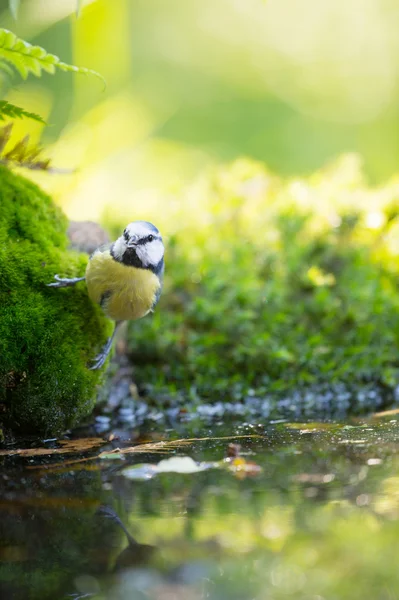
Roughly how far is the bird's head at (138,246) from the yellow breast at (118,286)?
0.03 m

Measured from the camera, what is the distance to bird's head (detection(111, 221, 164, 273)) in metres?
2.59

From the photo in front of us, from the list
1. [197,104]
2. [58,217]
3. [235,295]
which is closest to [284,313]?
[235,295]

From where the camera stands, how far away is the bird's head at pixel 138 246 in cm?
259

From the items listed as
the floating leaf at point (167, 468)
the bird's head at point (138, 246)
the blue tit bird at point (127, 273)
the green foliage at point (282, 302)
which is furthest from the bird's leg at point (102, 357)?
the green foliage at point (282, 302)

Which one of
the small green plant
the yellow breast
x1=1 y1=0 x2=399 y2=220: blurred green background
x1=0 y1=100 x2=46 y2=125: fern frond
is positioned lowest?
the yellow breast

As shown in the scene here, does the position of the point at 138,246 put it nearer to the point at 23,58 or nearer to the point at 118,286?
the point at 118,286

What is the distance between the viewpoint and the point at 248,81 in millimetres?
7836

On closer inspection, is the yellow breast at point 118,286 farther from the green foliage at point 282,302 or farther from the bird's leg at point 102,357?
the green foliage at point 282,302

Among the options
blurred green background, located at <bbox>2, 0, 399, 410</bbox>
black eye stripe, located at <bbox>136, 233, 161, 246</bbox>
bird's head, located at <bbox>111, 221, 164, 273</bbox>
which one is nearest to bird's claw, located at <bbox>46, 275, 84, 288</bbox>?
bird's head, located at <bbox>111, 221, 164, 273</bbox>

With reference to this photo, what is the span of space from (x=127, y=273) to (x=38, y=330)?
0.44m

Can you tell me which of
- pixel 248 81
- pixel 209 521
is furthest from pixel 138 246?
pixel 248 81

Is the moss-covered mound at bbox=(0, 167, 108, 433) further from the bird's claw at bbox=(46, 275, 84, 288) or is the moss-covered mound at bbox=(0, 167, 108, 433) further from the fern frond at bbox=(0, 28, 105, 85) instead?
the fern frond at bbox=(0, 28, 105, 85)

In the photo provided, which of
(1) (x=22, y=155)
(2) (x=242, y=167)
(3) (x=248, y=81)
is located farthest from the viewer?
(3) (x=248, y=81)

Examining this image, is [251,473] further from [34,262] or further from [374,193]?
[374,193]
